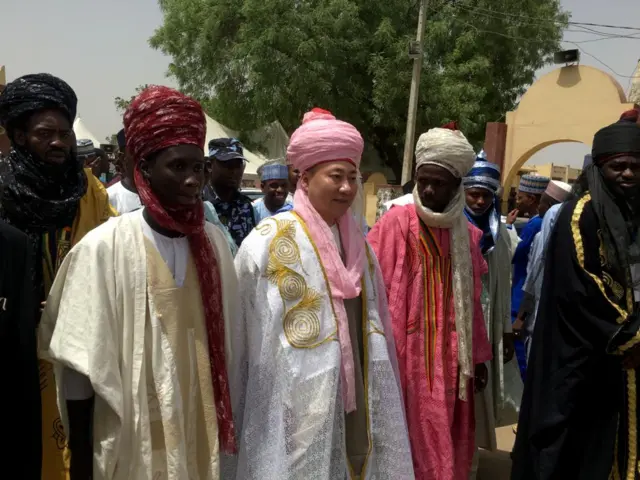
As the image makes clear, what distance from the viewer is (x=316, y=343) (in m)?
2.46

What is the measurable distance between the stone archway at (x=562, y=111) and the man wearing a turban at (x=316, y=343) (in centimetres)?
1475

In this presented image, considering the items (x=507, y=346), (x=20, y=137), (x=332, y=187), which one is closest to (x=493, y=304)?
(x=507, y=346)

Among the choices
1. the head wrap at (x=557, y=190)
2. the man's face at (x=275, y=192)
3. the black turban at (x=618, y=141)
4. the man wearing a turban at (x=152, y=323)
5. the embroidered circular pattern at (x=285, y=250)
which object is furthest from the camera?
the head wrap at (x=557, y=190)

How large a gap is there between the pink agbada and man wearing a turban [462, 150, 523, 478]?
15.0 inches

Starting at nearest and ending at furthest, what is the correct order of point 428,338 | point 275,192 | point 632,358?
point 632,358
point 428,338
point 275,192

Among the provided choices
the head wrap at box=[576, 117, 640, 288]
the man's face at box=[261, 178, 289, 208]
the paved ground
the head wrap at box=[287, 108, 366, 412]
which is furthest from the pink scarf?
the man's face at box=[261, 178, 289, 208]

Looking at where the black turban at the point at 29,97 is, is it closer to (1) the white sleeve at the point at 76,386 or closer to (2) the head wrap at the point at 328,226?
(2) the head wrap at the point at 328,226

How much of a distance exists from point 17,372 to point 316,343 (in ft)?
3.46

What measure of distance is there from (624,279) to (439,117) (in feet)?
61.1

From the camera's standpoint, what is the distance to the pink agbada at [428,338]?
11.1 ft

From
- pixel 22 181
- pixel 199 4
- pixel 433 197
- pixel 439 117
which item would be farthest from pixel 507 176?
pixel 22 181

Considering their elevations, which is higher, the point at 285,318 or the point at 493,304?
the point at 285,318

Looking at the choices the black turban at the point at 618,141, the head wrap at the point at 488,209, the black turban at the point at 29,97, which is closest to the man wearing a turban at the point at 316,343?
the black turban at the point at 29,97

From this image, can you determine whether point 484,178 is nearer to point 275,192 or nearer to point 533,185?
point 275,192
